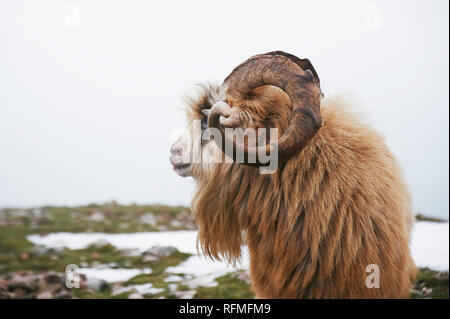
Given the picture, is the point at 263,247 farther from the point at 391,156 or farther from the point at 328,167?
the point at 391,156

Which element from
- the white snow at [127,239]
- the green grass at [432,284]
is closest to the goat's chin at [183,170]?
the green grass at [432,284]

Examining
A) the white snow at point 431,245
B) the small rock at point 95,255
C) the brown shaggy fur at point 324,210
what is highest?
the brown shaggy fur at point 324,210

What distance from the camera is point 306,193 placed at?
3664 mm

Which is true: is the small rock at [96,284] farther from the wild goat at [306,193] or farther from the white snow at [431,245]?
the white snow at [431,245]

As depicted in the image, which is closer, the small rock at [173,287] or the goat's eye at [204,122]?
the goat's eye at [204,122]

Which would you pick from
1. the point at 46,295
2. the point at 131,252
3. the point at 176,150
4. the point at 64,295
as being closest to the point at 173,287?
the point at 64,295

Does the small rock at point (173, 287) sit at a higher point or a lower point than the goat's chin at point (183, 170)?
lower

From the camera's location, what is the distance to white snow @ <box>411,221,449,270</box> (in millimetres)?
7699

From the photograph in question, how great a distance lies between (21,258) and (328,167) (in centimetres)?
929

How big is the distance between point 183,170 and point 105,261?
6339 millimetres

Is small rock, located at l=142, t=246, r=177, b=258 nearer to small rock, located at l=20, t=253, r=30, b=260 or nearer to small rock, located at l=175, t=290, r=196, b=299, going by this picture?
small rock, located at l=175, t=290, r=196, b=299

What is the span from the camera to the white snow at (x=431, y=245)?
25.3 ft

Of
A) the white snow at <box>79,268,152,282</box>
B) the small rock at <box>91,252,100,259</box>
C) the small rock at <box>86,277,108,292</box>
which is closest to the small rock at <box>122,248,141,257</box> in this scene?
the small rock at <box>91,252,100,259</box>

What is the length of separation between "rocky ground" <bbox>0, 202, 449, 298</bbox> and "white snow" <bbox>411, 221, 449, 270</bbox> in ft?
1.33
